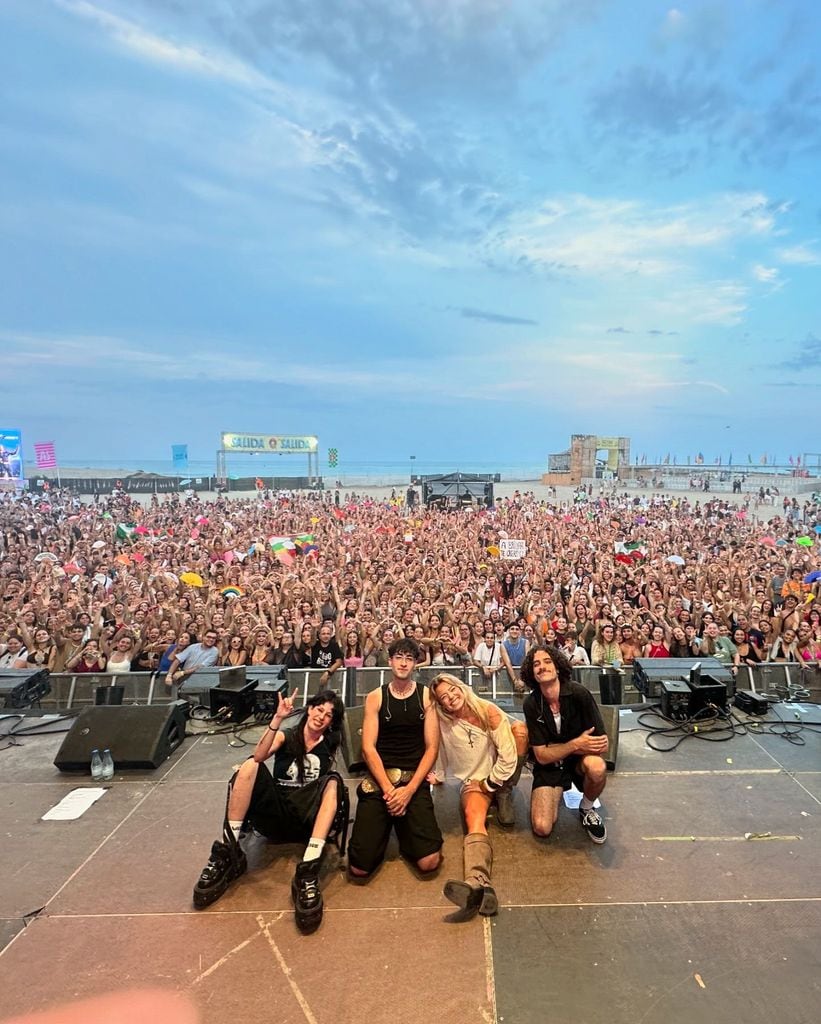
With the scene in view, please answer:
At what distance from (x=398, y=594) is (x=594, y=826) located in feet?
26.0

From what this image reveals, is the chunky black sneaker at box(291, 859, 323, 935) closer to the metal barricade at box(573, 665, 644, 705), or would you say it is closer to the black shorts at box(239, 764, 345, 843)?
the black shorts at box(239, 764, 345, 843)

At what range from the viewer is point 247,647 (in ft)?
26.2

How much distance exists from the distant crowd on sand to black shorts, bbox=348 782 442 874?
Result: 10.8 ft

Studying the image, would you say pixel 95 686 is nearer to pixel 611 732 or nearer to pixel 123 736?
pixel 123 736

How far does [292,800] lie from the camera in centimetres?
370

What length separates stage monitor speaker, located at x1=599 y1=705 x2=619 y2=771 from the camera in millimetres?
4789

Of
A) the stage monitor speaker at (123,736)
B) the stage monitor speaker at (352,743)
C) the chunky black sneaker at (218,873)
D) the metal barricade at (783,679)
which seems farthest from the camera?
the metal barricade at (783,679)

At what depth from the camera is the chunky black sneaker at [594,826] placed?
3.88m

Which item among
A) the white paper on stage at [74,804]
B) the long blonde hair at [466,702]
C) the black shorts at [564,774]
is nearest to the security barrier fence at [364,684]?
the white paper on stage at [74,804]

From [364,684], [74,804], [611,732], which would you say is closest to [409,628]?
[364,684]

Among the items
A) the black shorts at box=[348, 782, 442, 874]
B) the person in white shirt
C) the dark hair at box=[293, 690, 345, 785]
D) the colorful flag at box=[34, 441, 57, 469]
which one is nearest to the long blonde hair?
the black shorts at box=[348, 782, 442, 874]

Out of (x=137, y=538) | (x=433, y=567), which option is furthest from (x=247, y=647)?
(x=137, y=538)

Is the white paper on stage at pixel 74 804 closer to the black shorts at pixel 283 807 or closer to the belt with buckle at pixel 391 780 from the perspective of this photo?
the black shorts at pixel 283 807

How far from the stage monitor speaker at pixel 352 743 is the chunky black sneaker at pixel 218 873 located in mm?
1299
